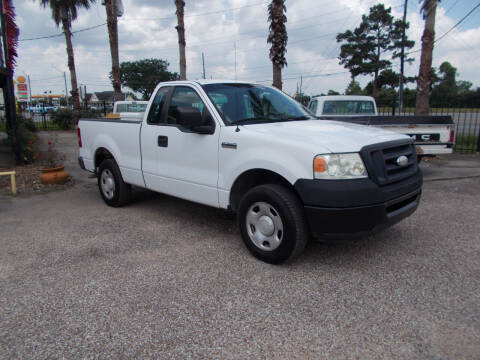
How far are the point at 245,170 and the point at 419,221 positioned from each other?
9.24ft

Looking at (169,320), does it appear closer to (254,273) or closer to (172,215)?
(254,273)

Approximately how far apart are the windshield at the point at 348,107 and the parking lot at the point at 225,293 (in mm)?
5097

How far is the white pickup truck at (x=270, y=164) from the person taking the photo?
3.29 metres

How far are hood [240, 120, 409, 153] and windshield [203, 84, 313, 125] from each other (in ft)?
0.81

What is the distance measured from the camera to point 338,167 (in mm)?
3275

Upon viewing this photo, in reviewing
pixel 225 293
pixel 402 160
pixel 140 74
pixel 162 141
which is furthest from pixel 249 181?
pixel 140 74

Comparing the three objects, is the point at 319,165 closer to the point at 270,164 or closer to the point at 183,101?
the point at 270,164

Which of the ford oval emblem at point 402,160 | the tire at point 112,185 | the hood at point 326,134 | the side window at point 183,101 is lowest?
the tire at point 112,185

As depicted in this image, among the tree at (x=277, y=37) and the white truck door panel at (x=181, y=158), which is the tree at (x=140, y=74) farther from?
the white truck door panel at (x=181, y=158)

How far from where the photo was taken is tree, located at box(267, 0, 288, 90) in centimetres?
1206

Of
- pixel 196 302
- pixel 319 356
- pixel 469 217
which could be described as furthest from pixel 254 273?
pixel 469 217

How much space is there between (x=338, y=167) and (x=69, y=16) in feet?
85.9

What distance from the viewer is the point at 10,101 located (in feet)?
31.2

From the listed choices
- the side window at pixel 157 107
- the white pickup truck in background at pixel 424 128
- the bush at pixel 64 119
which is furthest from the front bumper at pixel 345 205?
the bush at pixel 64 119
